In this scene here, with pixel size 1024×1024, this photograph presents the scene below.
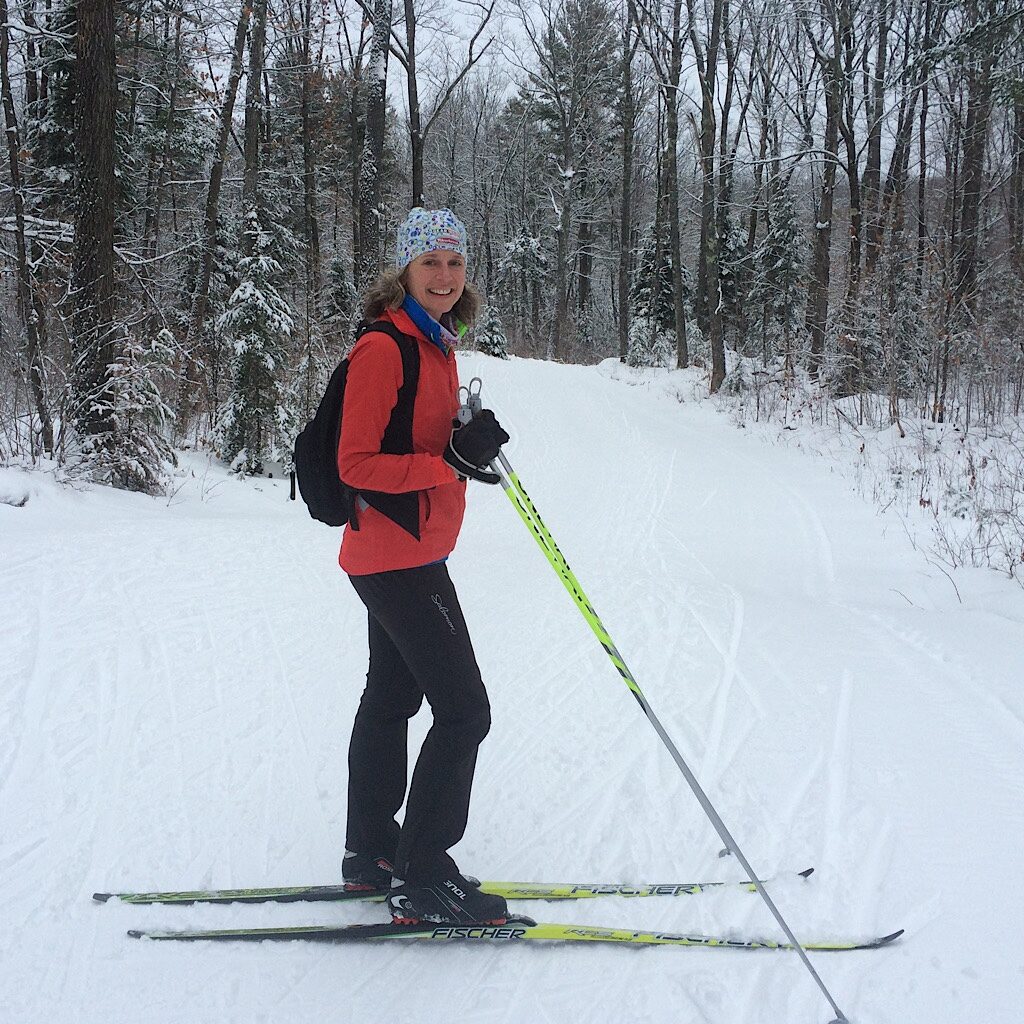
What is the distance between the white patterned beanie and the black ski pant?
1050 mm

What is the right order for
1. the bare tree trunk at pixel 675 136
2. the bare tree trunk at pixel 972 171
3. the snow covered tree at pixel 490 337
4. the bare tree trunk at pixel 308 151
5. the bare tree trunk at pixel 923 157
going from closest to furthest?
the bare tree trunk at pixel 923 157 < the bare tree trunk at pixel 972 171 < the bare tree trunk at pixel 308 151 < the bare tree trunk at pixel 675 136 < the snow covered tree at pixel 490 337

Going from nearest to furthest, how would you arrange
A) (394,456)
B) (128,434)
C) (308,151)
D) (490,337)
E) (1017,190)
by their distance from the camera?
(394,456) < (128,434) < (1017,190) < (308,151) < (490,337)

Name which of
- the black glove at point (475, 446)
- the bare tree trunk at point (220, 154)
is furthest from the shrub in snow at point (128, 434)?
the black glove at point (475, 446)

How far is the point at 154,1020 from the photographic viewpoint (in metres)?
2.16

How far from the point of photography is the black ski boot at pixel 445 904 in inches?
97.1

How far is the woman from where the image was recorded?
2.26 meters

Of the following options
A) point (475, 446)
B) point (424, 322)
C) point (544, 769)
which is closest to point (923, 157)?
point (544, 769)

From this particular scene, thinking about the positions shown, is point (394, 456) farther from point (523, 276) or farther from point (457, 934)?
point (523, 276)

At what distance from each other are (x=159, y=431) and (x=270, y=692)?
19.8 feet

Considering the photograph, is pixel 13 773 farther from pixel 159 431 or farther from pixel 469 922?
pixel 159 431

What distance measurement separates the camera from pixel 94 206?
27.2ft

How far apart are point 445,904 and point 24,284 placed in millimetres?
10117

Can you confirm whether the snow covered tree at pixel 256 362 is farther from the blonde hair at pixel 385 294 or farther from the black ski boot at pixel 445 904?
the black ski boot at pixel 445 904

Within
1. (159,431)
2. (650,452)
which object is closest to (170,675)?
(159,431)
